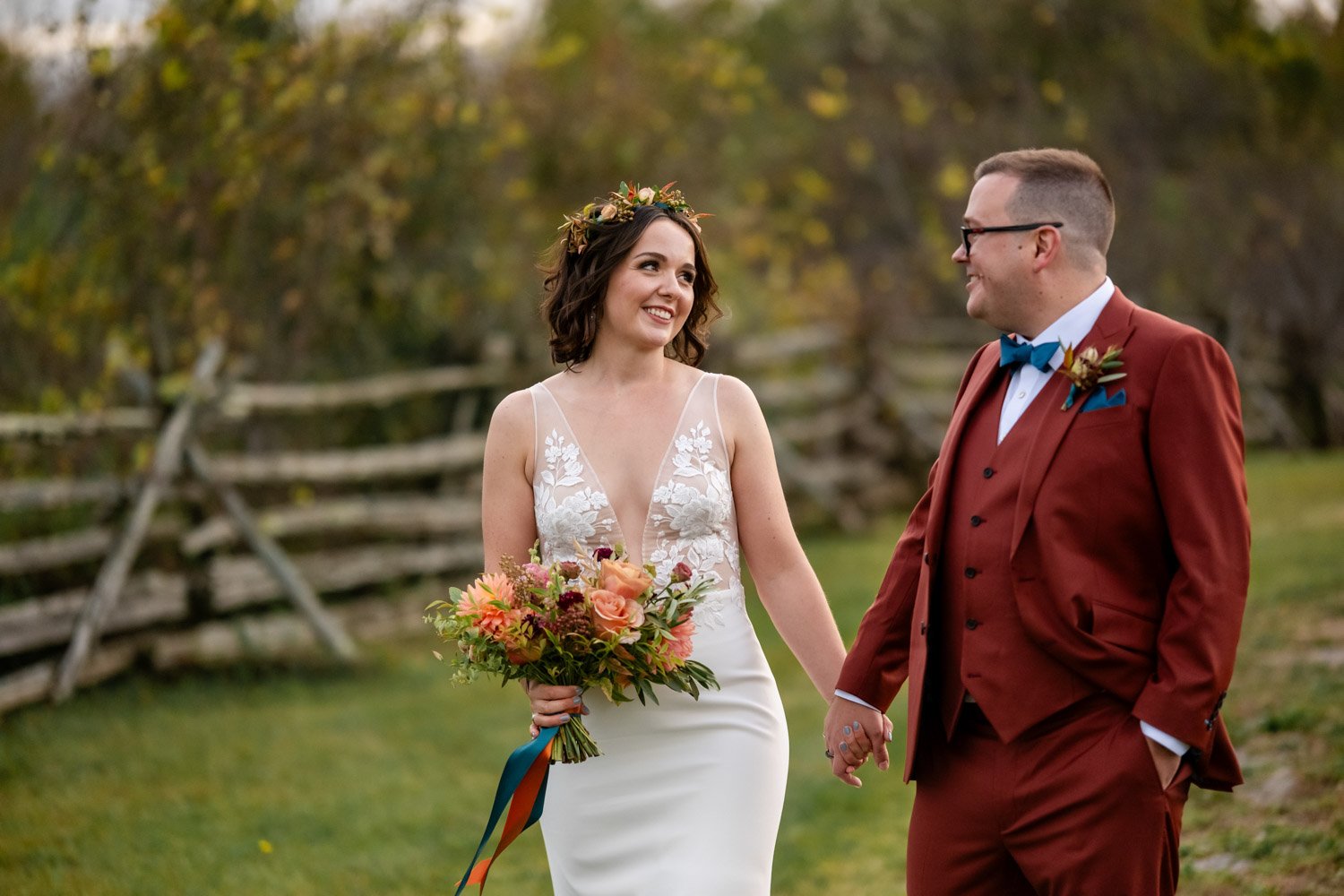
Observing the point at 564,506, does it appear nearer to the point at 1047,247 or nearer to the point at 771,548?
the point at 771,548

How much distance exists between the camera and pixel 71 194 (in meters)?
7.60

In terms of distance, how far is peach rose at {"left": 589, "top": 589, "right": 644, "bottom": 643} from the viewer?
3.11 m

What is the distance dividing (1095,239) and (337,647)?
21.1 ft

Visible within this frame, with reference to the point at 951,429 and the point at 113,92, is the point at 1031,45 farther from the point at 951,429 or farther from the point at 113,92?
the point at 951,429

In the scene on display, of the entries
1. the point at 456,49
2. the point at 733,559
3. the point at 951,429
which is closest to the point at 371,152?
the point at 456,49

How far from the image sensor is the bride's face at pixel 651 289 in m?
3.71

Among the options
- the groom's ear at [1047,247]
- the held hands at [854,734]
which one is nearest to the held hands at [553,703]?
the held hands at [854,734]

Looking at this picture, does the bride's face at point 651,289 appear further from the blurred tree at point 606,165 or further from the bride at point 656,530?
the blurred tree at point 606,165

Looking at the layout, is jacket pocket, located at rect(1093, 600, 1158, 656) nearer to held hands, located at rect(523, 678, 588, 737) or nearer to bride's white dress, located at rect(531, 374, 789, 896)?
bride's white dress, located at rect(531, 374, 789, 896)

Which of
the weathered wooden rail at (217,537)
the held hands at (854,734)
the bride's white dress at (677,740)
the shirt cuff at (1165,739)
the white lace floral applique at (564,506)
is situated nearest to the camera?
the shirt cuff at (1165,739)

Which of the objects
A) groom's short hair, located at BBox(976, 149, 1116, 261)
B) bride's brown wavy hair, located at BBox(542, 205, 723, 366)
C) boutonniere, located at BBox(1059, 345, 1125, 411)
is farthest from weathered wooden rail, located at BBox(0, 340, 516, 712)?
boutonniere, located at BBox(1059, 345, 1125, 411)

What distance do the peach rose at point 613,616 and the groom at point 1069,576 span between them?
667 mm

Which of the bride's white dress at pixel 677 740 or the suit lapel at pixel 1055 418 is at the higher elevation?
the suit lapel at pixel 1055 418

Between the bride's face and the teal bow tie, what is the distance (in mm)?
989
